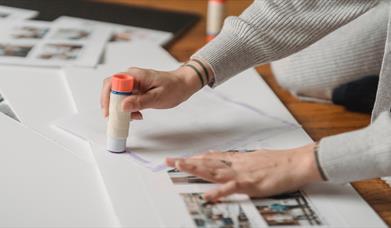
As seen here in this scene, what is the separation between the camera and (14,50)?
1516 mm

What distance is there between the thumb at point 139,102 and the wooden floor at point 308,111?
336mm

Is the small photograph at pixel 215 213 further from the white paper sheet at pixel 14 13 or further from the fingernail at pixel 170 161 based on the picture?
the white paper sheet at pixel 14 13

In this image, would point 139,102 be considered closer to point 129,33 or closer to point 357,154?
point 357,154

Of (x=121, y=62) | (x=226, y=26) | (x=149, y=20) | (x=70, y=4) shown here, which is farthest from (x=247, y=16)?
(x=70, y=4)

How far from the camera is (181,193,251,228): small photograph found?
91 cm

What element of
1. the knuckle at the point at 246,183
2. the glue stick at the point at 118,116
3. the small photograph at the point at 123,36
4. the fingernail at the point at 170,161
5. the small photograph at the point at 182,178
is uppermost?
the small photograph at the point at 123,36

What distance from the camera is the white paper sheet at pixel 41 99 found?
3.71 feet

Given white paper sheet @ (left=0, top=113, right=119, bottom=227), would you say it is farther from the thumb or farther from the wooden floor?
the wooden floor

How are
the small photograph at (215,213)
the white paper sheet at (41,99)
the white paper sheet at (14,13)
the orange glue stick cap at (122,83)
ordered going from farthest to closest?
the white paper sheet at (14,13)
the white paper sheet at (41,99)
the orange glue stick cap at (122,83)
the small photograph at (215,213)

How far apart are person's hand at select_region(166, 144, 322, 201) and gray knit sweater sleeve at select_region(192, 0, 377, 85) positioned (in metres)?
0.25

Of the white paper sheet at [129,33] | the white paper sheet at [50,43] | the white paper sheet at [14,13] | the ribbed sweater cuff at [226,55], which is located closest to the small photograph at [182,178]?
the ribbed sweater cuff at [226,55]

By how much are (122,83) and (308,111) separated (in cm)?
50

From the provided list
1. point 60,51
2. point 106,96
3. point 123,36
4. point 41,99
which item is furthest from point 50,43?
point 106,96

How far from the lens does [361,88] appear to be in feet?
4.55
